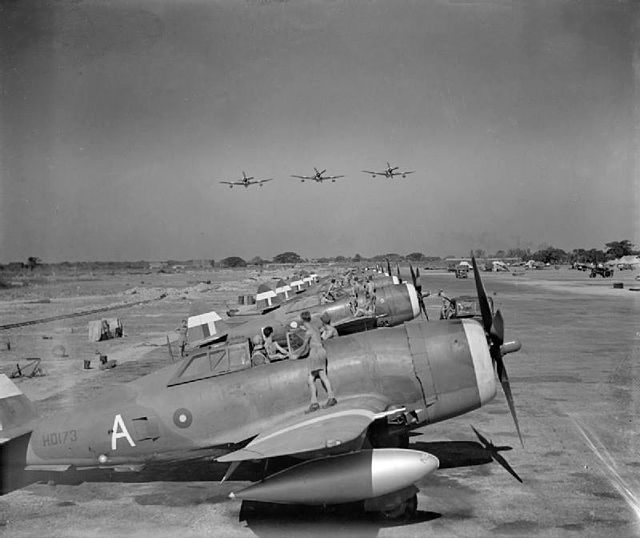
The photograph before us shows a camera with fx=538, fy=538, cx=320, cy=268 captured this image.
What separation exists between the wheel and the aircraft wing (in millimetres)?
1146

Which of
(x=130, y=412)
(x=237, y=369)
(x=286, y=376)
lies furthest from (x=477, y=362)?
(x=130, y=412)

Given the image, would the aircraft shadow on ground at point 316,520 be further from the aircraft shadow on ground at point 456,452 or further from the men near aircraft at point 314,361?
the aircraft shadow on ground at point 456,452

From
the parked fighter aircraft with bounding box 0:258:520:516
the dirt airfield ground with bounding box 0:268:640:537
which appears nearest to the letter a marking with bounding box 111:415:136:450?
the parked fighter aircraft with bounding box 0:258:520:516

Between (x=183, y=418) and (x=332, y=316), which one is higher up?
(x=332, y=316)

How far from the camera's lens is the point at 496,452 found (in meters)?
8.94

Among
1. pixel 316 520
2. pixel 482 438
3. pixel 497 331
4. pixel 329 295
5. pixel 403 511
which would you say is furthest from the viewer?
pixel 329 295

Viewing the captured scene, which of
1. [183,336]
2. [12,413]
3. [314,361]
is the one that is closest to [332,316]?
[183,336]

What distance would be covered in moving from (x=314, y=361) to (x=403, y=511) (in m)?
2.25

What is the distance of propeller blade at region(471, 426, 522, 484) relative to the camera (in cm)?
800

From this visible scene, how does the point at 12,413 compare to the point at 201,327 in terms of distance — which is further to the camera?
the point at 201,327

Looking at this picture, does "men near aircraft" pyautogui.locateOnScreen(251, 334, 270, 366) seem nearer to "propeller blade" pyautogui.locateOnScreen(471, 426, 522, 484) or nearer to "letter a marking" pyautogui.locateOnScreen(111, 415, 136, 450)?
"letter a marking" pyautogui.locateOnScreen(111, 415, 136, 450)

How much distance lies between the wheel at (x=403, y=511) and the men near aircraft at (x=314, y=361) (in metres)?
1.53

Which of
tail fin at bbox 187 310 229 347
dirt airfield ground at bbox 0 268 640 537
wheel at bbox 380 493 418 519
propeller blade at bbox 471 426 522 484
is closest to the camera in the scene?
dirt airfield ground at bbox 0 268 640 537

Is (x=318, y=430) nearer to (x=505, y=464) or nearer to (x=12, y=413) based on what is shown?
(x=505, y=464)
